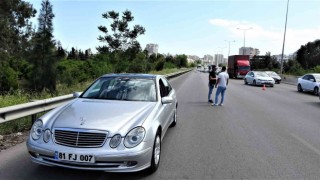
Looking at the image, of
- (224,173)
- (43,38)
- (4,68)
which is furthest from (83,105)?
(4,68)

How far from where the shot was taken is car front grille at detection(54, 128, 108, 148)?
16.2 ft

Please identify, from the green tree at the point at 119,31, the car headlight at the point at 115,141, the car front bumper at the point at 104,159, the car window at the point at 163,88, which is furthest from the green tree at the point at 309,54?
the car headlight at the point at 115,141

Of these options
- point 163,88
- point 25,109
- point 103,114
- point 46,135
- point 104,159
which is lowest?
point 104,159

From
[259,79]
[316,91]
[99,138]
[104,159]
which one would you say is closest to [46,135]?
[99,138]

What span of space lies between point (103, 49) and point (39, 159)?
41.8 meters

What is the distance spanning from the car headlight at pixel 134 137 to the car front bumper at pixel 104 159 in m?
0.07

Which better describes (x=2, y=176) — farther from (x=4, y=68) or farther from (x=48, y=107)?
(x=4, y=68)

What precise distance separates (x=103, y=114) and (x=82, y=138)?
27.4 inches

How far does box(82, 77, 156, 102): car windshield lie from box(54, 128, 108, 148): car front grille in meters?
1.77

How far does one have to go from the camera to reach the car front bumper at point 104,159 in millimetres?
4859

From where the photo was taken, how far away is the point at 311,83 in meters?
24.2

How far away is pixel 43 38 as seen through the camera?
140 ft

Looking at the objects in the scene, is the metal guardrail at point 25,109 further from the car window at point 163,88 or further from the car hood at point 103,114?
the car window at point 163,88

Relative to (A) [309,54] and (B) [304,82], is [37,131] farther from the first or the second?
(A) [309,54]
